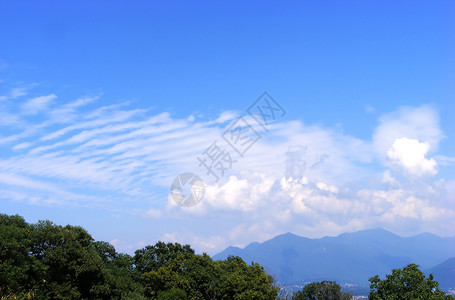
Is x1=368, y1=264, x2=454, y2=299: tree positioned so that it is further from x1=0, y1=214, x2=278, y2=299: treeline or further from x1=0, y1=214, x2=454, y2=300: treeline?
x1=0, y1=214, x2=278, y2=299: treeline

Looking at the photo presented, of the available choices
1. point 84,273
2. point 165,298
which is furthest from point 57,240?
point 165,298

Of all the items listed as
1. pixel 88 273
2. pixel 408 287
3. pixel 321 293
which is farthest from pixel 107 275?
pixel 321 293

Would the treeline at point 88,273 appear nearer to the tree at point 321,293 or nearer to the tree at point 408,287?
the tree at point 408,287

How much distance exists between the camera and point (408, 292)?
90.0 feet

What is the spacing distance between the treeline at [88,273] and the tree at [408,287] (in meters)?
11.1

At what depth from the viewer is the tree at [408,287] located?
26812 mm

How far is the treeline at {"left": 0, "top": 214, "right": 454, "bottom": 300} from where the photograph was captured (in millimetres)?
27375

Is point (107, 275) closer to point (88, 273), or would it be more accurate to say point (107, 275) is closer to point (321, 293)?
point (88, 273)

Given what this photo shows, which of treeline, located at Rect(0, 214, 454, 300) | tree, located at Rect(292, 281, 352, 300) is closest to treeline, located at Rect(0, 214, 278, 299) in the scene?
treeline, located at Rect(0, 214, 454, 300)

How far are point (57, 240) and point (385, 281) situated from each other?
27482 mm

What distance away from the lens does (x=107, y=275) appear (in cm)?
3412

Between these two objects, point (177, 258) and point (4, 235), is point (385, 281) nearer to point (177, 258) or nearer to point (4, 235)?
point (177, 258)

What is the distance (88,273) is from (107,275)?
2750 mm

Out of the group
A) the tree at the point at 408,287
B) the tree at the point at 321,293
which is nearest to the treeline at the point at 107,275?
the tree at the point at 408,287
